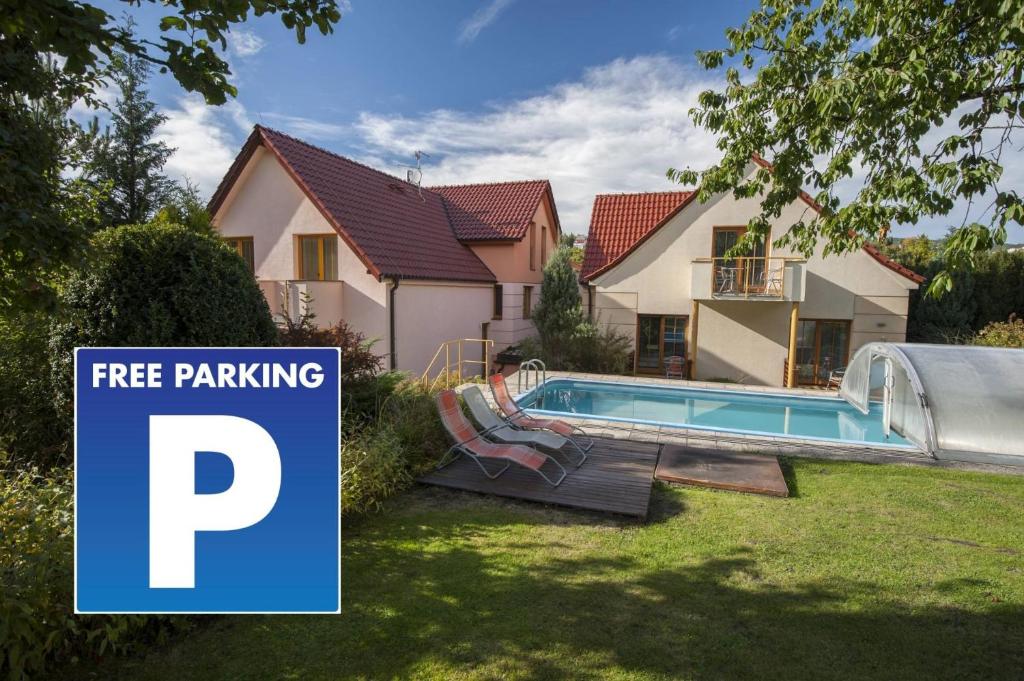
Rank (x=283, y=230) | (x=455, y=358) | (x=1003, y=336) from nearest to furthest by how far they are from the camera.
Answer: (x=1003, y=336) → (x=283, y=230) → (x=455, y=358)

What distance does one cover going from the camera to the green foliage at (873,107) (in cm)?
→ 486

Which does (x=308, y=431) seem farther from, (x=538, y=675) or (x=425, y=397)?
(x=425, y=397)

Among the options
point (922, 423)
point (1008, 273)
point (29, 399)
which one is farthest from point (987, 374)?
point (1008, 273)

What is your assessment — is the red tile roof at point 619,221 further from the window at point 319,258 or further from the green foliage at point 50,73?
the green foliage at point 50,73

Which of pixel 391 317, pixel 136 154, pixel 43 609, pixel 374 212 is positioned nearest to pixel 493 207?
pixel 374 212

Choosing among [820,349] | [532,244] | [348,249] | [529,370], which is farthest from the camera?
[532,244]

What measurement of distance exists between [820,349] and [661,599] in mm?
17256

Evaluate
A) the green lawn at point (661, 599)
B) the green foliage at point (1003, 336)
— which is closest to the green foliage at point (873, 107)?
the green lawn at point (661, 599)

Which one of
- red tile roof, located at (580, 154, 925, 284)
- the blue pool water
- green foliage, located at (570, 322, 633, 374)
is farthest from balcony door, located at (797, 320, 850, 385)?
green foliage, located at (570, 322, 633, 374)

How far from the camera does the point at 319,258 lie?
16.4 meters

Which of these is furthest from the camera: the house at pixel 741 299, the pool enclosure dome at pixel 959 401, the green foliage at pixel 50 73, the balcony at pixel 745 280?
the house at pixel 741 299

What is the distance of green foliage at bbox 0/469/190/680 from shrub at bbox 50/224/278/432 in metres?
2.10

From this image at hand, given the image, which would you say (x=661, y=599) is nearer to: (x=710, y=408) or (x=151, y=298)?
(x=151, y=298)

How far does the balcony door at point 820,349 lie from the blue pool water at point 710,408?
478 centimetres
